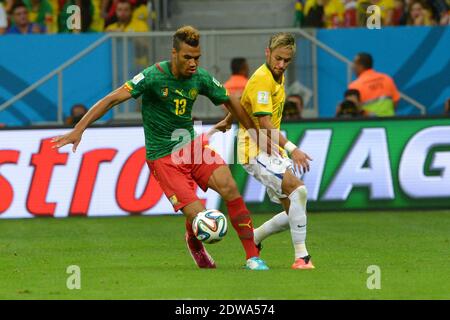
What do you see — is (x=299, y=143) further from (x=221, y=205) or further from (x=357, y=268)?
(x=357, y=268)

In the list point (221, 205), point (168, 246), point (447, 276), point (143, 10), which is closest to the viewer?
point (447, 276)

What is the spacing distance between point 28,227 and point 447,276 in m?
7.80

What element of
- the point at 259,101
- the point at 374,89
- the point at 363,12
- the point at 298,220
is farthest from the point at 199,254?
the point at 363,12

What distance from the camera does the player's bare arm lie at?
1250 centimetres

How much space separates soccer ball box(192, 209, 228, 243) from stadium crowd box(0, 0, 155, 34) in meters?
11.8

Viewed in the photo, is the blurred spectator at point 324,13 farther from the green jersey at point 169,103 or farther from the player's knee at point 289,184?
the green jersey at point 169,103

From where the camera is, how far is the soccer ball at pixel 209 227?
12352 millimetres

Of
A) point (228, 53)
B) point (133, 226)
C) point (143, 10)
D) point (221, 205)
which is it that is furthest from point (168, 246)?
point (143, 10)

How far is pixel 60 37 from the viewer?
23094 mm

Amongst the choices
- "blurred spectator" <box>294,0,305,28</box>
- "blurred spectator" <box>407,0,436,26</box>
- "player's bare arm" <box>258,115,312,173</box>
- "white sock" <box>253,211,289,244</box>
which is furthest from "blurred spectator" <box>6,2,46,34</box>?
"player's bare arm" <box>258,115,312,173</box>

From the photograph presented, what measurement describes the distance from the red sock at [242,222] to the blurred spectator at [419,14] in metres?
11.5

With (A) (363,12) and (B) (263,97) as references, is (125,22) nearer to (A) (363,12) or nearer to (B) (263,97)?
(A) (363,12)

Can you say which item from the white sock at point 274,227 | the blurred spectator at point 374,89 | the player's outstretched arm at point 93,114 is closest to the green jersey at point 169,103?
the player's outstretched arm at point 93,114

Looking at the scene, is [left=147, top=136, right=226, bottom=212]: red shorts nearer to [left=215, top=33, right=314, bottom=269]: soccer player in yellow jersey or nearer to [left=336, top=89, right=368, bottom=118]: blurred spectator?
[left=215, top=33, right=314, bottom=269]: soccer player in yellow jersey
